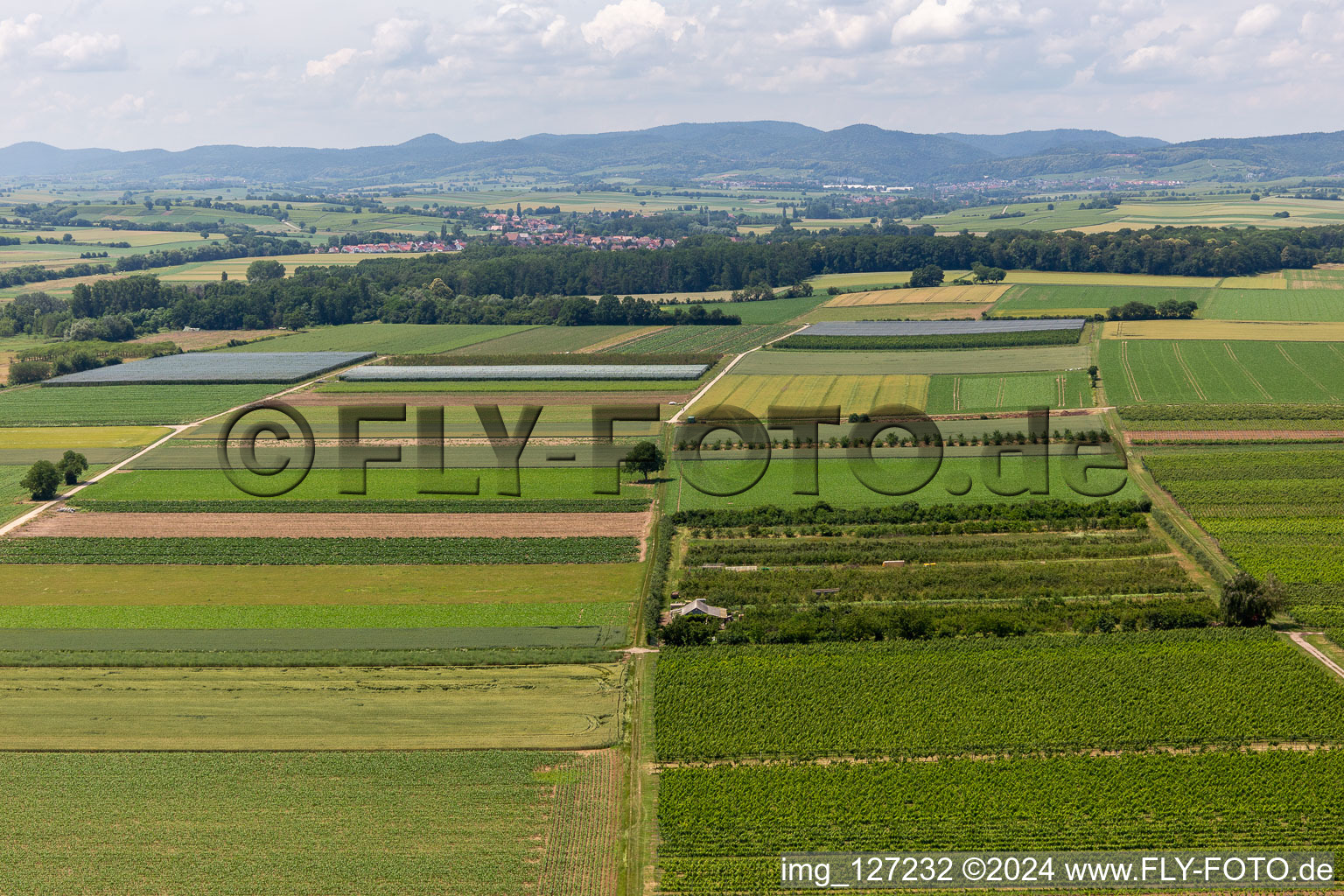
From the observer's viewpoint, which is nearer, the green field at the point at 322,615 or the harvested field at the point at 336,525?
the green field at the point at 322,615

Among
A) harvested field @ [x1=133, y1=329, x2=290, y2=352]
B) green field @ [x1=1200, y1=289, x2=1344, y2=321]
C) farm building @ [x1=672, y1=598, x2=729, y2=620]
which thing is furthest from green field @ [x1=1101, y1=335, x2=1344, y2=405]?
harvested field @ [x1=133, y1=329, x2=290, y2=352]

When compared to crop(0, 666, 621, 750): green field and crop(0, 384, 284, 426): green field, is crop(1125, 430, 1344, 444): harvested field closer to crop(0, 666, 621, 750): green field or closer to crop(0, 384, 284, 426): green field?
crop(0, 666, 621, 750): green field

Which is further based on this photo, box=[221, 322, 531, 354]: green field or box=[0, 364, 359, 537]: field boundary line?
box=[221, 322, 531, 354]: green field

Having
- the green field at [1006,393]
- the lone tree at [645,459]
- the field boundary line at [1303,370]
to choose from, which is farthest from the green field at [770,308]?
the lone tree at [645,459]

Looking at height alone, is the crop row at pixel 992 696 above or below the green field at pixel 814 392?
below

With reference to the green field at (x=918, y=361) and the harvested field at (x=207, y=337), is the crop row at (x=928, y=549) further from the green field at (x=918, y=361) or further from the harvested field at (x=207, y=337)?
the harvested field at (x=207, y=337)

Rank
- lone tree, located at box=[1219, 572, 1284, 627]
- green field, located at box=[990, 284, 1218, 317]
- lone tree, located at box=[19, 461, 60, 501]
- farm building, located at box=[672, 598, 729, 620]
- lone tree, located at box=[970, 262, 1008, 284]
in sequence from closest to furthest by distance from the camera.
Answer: lone tree, located at box=[1219, 572, 1284, 627], farm building, located at box=[672, 598, 729, 620], lone tree, located at box=[19, 461, 60, 501], green field, located at box=[990, 284, 1218, 317], lone tree, located at box=[970, 262, 1008, 284]
